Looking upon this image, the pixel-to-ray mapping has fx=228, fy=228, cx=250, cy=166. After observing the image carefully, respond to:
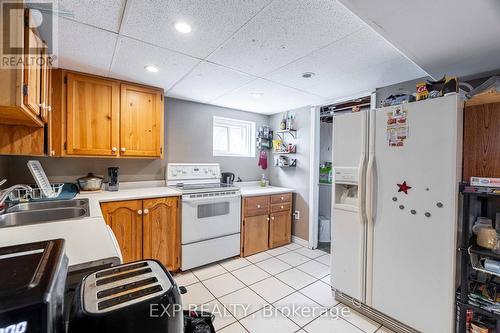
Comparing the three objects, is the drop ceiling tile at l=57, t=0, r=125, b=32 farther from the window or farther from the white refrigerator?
the window

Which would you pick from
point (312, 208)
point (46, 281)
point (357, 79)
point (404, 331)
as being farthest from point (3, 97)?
point (312, 208)

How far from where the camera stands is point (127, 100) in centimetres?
249

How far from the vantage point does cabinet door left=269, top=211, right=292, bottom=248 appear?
3302mm

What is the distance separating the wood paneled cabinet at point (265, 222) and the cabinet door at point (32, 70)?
2204mm

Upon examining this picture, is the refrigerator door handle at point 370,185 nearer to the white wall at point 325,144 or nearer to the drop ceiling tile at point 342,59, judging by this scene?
the drop ceiling tile at point 342,59

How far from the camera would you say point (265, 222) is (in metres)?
3.23

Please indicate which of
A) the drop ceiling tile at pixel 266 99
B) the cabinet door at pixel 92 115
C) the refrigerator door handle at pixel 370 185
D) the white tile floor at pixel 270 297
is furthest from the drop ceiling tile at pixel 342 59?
the white tile floor at pixel 270 297

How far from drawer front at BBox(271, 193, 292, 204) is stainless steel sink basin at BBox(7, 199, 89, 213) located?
221 centimetres

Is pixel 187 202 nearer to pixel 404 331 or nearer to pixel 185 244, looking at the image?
pixel 185 244

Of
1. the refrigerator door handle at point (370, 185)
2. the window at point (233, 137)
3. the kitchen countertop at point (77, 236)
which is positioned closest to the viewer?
the kitchen countertop at point (77, 236)

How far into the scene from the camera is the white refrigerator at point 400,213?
1.49 metres

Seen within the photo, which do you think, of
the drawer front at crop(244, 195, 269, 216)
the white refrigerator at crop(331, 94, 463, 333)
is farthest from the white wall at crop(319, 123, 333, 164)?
the white refrigerator at crop(331, 94, 463, 333)

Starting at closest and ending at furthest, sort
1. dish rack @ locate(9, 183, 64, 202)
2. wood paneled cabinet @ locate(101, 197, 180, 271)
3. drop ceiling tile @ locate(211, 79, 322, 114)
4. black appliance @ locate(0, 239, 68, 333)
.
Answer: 1. black appliance @ locate(0, 239, 68, 333)
2. dish rack @ locate(9, 183, 64, 202)
3. wood paneled cabinet @ locate(101, 197, 180, 271)
4. drop ceiling tile @ locate(211, 79, 322, 114)

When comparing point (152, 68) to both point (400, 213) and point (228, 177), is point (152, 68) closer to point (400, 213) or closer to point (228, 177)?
point (228, 177)
